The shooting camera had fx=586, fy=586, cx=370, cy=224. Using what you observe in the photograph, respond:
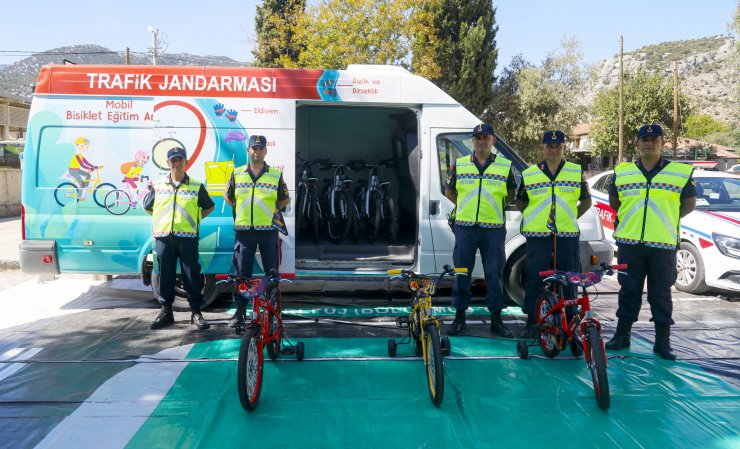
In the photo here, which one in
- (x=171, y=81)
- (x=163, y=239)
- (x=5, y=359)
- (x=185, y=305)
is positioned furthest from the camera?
(x=185, y=305)

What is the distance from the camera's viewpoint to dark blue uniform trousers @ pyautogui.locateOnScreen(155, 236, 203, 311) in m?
5.75

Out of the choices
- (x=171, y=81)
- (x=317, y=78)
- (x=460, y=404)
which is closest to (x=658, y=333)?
(x=460, y=404)

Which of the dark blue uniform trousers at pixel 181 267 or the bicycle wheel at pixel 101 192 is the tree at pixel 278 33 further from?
the dark blue uniform trousers at pixel 181 267

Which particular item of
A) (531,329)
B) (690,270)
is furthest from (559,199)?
(690,270)

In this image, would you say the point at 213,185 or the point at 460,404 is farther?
the point at 213,185

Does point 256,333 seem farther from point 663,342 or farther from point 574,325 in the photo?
point 663,342

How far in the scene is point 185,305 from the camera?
264 inches

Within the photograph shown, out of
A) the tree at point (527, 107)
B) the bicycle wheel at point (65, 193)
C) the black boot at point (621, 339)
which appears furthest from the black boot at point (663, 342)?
the tree at point (527, 107)

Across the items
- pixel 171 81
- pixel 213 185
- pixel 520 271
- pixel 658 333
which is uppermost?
pixel 171 81

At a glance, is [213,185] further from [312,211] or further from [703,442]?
[703,442]

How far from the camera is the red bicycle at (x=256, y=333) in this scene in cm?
379

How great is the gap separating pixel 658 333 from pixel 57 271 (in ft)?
19.2

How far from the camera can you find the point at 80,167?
6.04m

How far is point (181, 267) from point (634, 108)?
3715 cm
